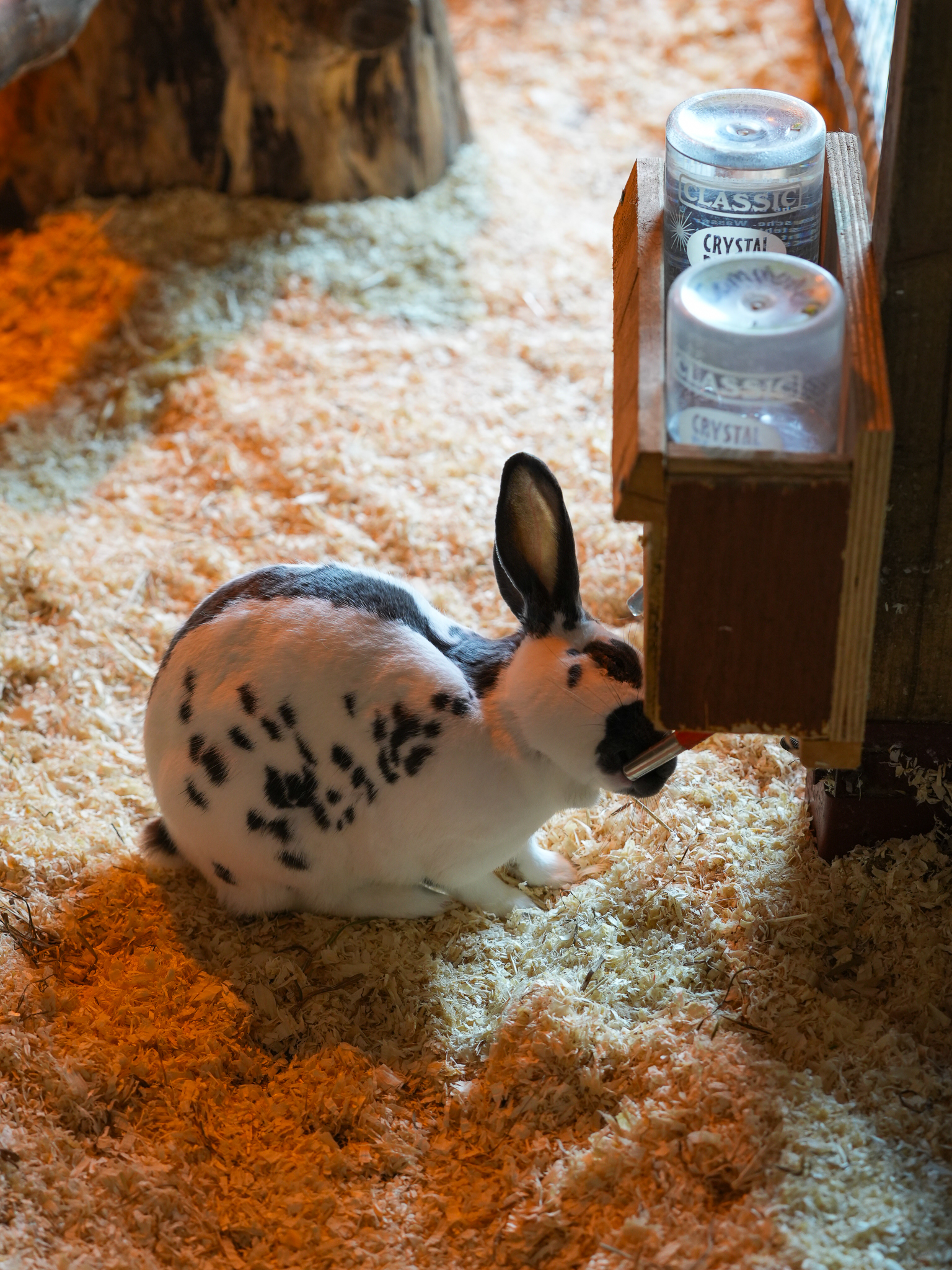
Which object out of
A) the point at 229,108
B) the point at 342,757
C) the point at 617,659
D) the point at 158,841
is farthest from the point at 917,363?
the point at 229,108

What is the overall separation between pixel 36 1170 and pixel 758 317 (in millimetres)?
1452

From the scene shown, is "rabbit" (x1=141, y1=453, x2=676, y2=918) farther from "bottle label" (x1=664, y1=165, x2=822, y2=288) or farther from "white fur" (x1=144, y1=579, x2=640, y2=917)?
"bottle label" (x1=664, y1=165, x2=822, y2=288)

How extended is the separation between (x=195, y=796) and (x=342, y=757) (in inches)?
9.9

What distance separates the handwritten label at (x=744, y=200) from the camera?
1643 mm

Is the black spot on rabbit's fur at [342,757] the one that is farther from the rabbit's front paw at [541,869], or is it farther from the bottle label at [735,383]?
the bottle label at [735,383]

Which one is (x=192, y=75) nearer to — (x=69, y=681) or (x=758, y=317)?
(x=69, y=681)

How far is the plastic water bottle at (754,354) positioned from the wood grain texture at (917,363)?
0.59ft

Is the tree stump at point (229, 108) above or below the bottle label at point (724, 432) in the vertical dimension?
below

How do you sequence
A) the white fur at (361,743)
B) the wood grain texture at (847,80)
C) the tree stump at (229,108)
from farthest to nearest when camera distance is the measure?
the tree stump at (229,108), the wood grain texture at (847,80), the white fur at (361,743)

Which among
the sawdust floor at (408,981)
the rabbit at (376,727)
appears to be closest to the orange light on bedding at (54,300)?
the sawdust floor at (408,981)

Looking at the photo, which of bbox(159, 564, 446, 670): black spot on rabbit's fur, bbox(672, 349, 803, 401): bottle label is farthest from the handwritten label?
bbox(159, 564, 446, 670): black spot on rabbit's fur

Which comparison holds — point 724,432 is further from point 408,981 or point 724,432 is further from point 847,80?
point 847,80

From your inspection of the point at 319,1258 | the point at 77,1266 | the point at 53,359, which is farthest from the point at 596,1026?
the point at 53,359

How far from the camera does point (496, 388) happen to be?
3.49 m
